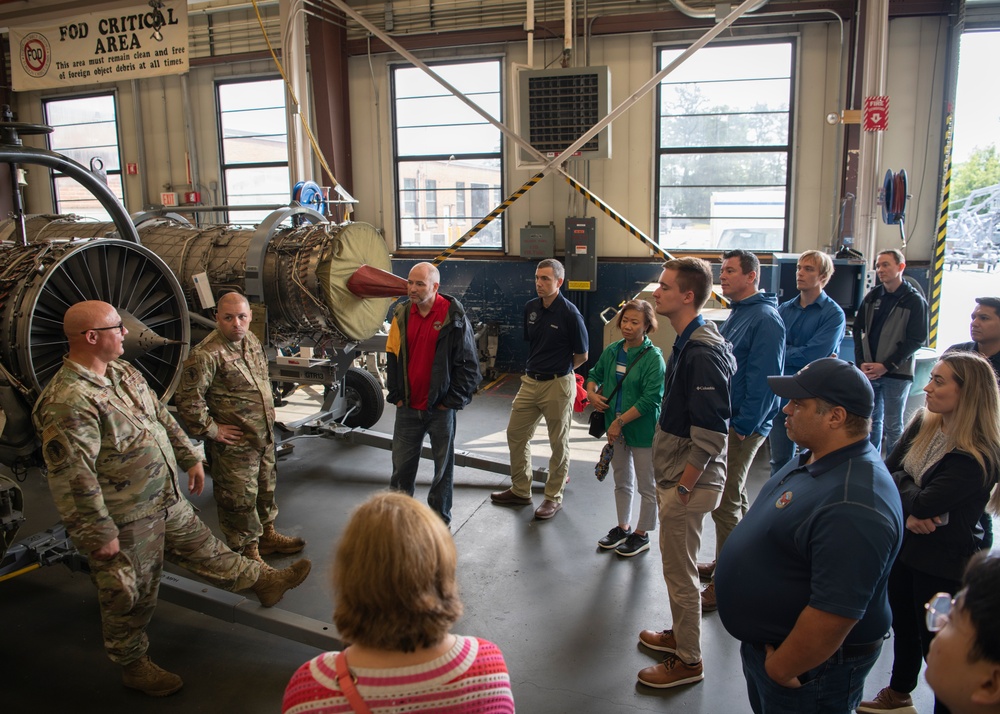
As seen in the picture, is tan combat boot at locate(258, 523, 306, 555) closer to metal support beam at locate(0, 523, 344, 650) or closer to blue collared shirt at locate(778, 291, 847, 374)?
metal support beam at locate(0, 523, 344, 650)

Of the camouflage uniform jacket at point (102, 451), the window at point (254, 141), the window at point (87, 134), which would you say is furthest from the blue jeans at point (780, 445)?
the window at point (87, 134)

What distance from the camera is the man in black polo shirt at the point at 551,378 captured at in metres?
4.76

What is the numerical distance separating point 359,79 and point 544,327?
232 inches

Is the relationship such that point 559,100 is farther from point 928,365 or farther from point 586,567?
point 586,567

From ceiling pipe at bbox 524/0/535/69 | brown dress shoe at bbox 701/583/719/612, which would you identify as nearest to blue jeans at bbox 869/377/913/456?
brown dress shoe at bbox 701/583/719/612

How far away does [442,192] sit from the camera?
365 inches

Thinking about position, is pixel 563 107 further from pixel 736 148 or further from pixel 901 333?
pixel 901 333

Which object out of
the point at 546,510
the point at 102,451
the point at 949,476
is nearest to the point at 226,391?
the point at 102,451

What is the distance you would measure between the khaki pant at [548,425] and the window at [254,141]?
6545 mm

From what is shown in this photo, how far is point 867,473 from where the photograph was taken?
1.80 metres

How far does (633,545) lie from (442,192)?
619cm

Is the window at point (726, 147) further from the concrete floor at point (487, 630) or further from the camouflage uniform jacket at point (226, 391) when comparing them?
the camouflage uniform jacket at point (226, 391)

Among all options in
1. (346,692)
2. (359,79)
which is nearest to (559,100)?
(359,79)

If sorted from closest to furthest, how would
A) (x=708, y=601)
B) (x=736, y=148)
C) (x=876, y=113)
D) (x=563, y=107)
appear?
(x=708, y=601), (x=876, y=113), (x=563, y=107), (x=736, y=148)
